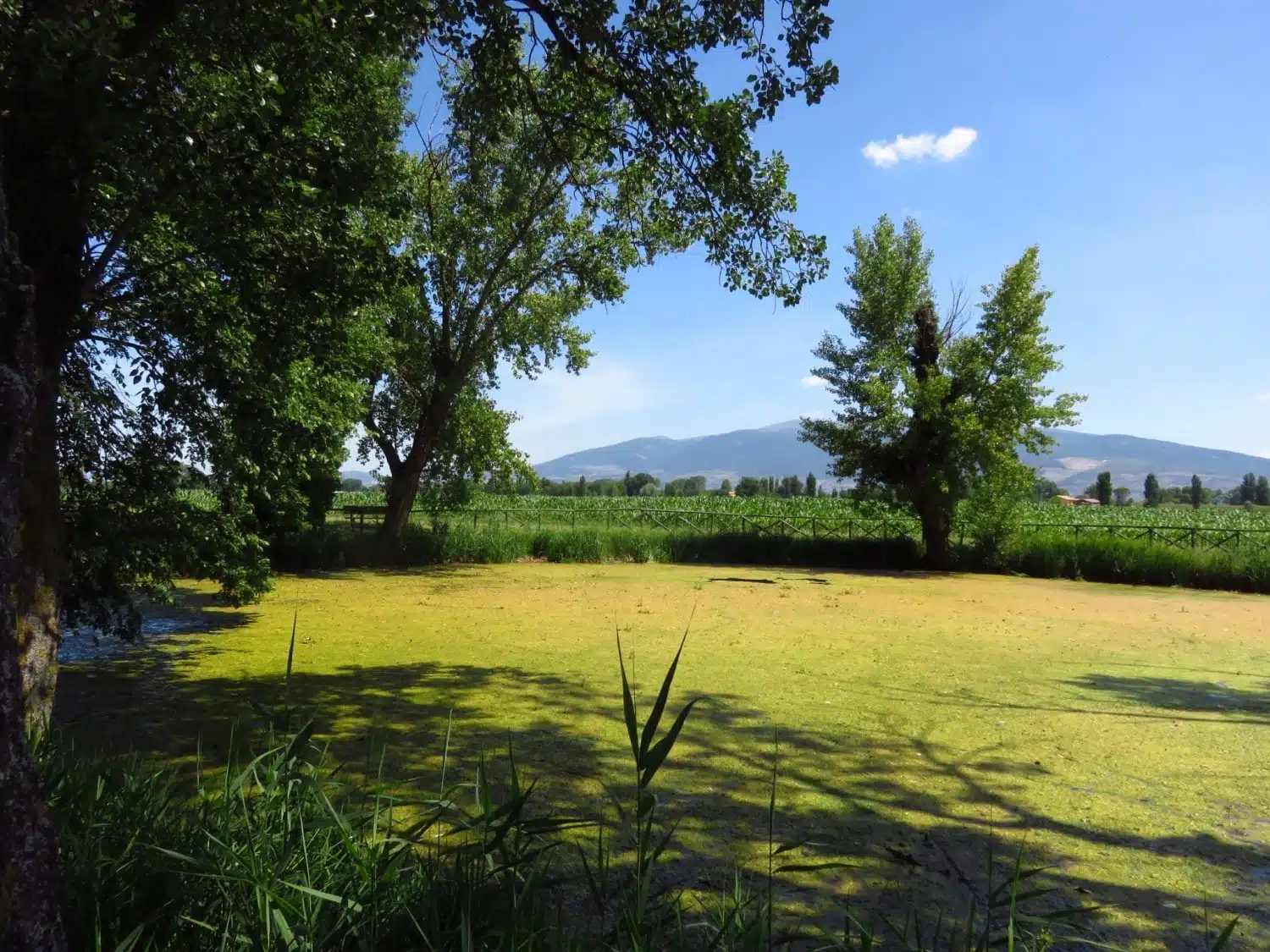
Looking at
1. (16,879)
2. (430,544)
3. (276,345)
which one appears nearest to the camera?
(16,879)

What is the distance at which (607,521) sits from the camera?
20797 millimetres

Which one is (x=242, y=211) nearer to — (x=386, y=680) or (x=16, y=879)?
(x=386, y=680)

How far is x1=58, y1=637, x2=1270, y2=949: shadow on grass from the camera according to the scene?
110 inches

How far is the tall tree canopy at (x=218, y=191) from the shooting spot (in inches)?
131

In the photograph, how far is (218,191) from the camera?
13.2 feet

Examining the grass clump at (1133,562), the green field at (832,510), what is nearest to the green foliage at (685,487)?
the green field at (832,510)

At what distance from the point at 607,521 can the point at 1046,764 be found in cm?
1680

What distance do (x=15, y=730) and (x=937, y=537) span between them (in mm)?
17475

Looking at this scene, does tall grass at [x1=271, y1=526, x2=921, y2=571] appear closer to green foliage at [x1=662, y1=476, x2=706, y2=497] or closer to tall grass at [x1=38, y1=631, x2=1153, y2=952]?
tall grass at [x1=38, y1=631, x2=1153, y2=952]

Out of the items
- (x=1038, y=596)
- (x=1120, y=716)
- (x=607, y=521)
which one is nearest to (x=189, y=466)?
(x=1120, y=716)

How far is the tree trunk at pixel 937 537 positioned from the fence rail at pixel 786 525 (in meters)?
0.46

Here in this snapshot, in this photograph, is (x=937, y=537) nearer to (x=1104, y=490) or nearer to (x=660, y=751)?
(x=660, y=751)

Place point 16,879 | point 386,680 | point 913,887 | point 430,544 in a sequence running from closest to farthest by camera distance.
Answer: point 16,879, point 913,887, point 386,680, point 430,544

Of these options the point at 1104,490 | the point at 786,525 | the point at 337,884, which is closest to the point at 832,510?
the point at 786,525
